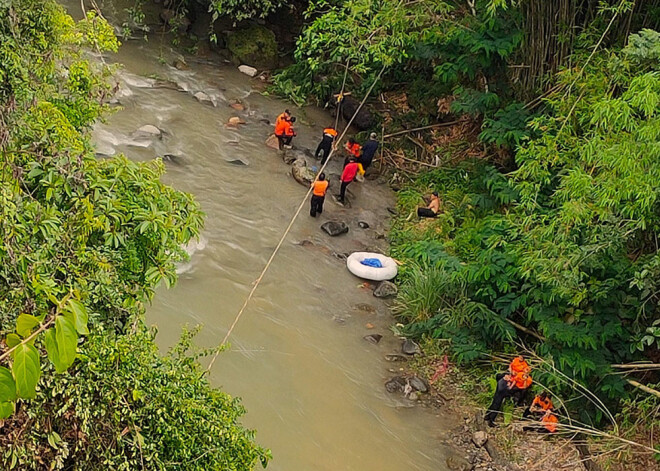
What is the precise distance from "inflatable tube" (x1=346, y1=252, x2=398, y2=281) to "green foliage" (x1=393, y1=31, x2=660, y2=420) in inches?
13.8

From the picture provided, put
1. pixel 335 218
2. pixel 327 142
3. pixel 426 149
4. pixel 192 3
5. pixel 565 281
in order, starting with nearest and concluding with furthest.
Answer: pixel 565 281 → pixel 335 218 → pixel 327 142 → pixel 426 149 → pixel 192 3

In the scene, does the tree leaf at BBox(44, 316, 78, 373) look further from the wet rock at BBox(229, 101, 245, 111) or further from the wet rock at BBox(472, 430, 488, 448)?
the wet rock at BBox(229, 101, 245, 111)

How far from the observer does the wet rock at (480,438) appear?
700 cm

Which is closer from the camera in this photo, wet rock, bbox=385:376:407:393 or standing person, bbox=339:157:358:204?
wet rock, bbox=385:376:407:393

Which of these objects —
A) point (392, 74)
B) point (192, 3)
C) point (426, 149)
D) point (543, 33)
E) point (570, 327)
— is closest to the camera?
point (570, 327)

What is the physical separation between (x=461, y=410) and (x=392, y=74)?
7697mm

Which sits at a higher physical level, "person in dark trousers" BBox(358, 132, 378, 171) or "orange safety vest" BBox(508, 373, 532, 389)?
"person in dark trousers" BBox(358, 132, 378, 171)

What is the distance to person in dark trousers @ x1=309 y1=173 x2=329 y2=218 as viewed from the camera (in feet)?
32.7

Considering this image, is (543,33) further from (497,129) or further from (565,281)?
(565,281)

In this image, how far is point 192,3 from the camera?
1496 centimetres

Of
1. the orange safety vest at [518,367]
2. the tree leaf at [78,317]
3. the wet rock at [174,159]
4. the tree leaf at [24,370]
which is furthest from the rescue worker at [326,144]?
the tree leaf at [24,370]

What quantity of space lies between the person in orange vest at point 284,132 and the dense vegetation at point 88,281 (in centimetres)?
684

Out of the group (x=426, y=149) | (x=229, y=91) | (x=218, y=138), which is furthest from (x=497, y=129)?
(x=229, y=91)

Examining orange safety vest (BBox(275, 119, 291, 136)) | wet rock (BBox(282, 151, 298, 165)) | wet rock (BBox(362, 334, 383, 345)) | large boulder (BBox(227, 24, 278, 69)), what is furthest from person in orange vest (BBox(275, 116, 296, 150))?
wet rock (BBox(362, 334, 383, 345))
